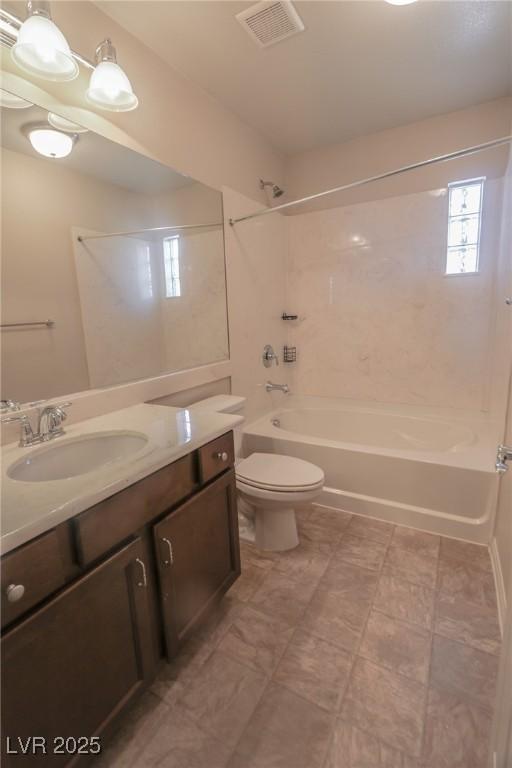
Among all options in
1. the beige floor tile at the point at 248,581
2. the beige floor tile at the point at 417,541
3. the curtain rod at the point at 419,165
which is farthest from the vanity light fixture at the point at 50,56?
the beige floor tile at the point at 417,541

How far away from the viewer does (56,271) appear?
132cm

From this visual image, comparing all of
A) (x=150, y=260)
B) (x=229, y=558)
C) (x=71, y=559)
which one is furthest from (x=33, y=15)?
(x=229, y=558)

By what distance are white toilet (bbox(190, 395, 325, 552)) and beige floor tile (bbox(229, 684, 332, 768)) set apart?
714mm

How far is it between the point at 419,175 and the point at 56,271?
8.03ft

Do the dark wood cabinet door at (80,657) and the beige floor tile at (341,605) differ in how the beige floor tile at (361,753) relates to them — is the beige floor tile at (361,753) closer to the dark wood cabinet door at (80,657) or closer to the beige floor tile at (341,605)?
the beige floor tile at (341,605)

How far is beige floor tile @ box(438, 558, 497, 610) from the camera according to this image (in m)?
1.49

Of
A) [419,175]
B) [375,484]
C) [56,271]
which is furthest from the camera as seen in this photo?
[419,175]

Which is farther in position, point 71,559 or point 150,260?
point 150,260

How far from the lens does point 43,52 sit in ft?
3.51

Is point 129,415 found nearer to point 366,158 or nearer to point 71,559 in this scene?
point 71,559

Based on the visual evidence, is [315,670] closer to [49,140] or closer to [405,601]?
[405,601]

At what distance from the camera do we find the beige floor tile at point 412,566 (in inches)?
62.9

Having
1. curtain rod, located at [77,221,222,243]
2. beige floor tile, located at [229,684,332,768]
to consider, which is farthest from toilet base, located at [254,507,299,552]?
curtain rod, located at [77,221,222,243]

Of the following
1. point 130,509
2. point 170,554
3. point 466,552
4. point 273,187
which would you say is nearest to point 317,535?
point 466,552
